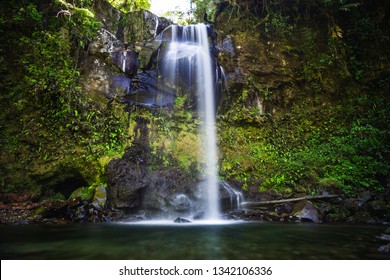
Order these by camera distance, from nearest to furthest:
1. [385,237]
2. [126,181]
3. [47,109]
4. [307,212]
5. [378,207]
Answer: [385,237], [378,207], [307,212], [126,181], [47,109]

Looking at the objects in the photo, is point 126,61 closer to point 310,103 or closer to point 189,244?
point 310,103

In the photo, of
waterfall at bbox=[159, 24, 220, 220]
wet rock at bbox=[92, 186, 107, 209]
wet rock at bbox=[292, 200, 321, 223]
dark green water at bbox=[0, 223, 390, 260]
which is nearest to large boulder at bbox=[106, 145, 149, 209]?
wet rock at bbox=[92, 186, 107, 209]

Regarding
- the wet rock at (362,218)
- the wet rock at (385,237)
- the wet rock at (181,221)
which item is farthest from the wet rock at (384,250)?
the wet rock at (181,221)

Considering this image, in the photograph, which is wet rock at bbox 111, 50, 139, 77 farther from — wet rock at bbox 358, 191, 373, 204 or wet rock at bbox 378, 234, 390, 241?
wet rock at bbox 378, 234, 390, 241

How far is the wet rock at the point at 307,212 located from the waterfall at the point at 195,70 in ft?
12.5

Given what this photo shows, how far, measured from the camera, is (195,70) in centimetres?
1129

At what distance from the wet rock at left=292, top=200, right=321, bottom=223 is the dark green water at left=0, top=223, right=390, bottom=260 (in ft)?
5.63

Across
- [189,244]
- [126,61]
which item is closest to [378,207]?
[189,244]

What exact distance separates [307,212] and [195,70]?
23.9 ft

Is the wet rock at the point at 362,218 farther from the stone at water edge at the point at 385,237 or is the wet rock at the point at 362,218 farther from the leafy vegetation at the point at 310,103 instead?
the stone at water edge at the point at 385,237

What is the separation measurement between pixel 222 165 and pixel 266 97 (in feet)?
12.4

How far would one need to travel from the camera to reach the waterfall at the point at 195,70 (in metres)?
10.9
